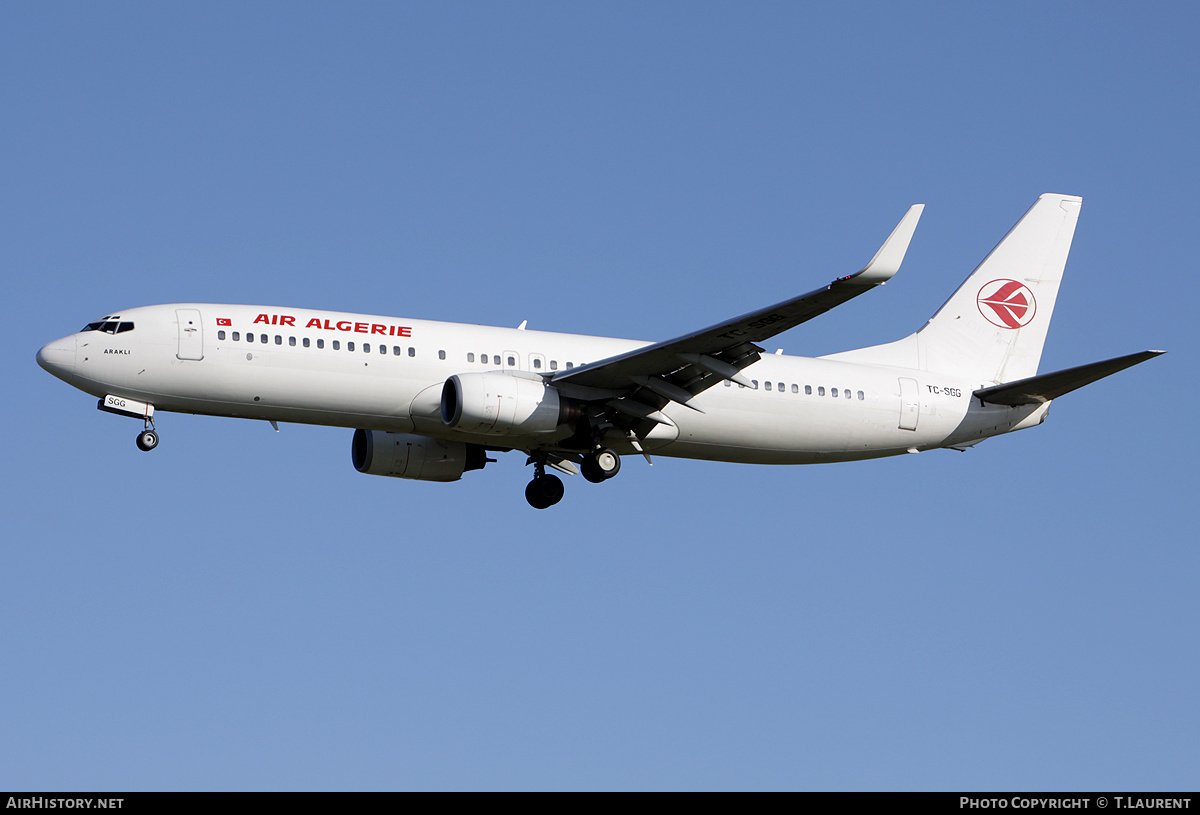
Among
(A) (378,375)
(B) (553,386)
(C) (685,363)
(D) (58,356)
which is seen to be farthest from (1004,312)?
(D) (58,356)

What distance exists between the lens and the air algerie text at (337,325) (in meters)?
32.7

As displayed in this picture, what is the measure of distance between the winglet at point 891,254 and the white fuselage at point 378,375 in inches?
342

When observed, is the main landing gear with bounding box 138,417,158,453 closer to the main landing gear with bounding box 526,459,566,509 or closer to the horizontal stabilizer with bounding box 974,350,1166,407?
the main landing gear with bounding box 526,459,566,509

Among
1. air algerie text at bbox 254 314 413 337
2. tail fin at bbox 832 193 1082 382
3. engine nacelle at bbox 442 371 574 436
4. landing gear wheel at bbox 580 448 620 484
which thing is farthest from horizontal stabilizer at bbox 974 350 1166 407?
air algerie text at bbox 254 314 413 337

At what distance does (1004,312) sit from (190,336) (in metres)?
22.8

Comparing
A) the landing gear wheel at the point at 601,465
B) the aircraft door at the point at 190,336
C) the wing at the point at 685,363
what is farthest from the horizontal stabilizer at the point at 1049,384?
the aircraft door at the point at 190,336

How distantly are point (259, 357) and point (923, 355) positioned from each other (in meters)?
18.2

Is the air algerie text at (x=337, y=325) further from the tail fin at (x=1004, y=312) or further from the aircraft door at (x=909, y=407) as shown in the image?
the aircraft door at (x=909, y=407)

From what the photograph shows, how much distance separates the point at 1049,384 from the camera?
36.6 m

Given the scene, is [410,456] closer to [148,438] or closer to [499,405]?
[499,405]
